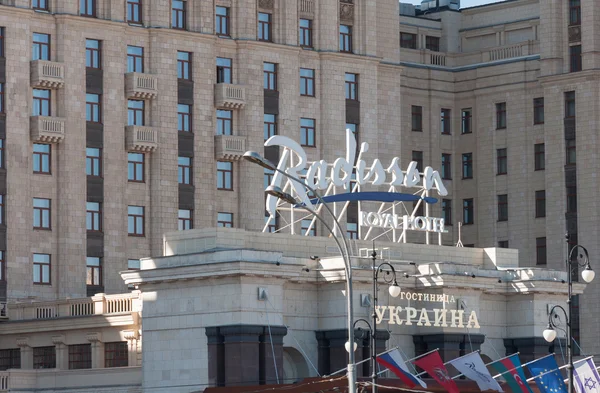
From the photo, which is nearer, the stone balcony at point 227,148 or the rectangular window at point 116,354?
the rectangular window at point 116,354

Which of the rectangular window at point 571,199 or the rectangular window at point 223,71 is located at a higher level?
the rectangular window at point 223,71

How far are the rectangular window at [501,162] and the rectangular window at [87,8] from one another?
31148 millimetres

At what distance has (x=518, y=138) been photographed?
12344 cm

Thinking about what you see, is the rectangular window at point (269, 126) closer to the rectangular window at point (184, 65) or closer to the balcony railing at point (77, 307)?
the rectangular window at point (184, 65)

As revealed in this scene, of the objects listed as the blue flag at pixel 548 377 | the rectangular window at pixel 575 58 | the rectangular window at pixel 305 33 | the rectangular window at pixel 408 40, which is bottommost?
the blue flag at pixel 548 377

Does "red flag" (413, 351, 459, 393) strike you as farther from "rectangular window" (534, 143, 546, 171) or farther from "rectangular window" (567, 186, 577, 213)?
"rectangular window" (534, 143, 546, 171)

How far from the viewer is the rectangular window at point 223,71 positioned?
11088 cm

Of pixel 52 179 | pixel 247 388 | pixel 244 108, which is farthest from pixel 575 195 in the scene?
pixel 247 388

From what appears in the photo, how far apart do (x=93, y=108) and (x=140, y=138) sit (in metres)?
3.06

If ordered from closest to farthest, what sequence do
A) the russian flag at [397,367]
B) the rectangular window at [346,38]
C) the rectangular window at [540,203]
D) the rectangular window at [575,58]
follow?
the russian flag at [397,367], the rectangular window at [346,38], the rectangular window at [575,58], the rectangular window at [540,203]

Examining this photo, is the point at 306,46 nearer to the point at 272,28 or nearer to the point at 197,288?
the point at 272,28

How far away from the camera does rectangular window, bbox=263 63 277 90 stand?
112m

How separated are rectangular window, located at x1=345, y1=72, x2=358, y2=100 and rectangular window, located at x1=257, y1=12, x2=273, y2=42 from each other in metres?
5.60

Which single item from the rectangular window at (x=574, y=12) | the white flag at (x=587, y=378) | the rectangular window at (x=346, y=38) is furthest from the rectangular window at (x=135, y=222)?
the white flag at (x=587, y=378)
